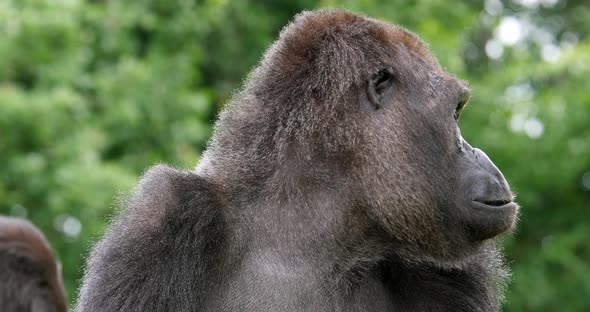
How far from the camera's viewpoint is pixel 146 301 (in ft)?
16.2

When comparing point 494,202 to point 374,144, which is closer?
point 494,202

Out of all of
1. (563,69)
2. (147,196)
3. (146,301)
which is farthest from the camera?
(563,69)

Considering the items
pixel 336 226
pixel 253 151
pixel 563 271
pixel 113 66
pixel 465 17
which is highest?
pixel 113 66

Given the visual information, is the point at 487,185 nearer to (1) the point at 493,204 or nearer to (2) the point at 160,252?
(1) the point at 493,204

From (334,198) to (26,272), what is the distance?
188 cm

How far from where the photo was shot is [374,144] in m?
5.38

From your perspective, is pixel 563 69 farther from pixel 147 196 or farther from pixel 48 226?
pixel 147 196

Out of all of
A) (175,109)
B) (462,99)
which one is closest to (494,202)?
(462,99)

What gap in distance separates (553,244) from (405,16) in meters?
4.32

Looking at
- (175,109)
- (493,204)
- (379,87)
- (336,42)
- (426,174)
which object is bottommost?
(493,204)

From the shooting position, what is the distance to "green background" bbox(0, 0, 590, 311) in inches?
480

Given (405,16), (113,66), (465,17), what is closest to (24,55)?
(113,66)

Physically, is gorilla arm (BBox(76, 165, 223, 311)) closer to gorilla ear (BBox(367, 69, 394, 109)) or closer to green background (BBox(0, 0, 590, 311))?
gorilla ear (BBox(367, 69, 394, 109))

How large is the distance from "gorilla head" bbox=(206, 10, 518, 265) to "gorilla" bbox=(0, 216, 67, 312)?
1.20 metres
